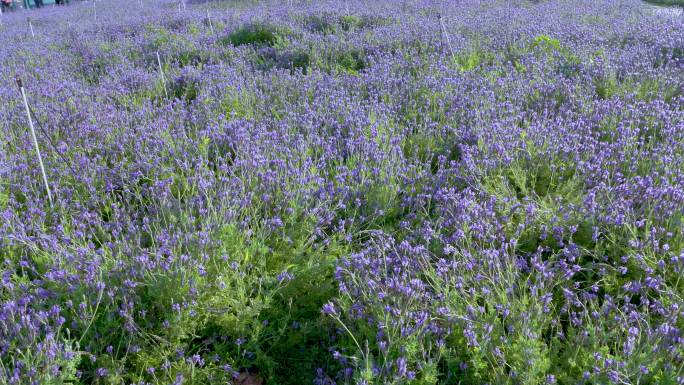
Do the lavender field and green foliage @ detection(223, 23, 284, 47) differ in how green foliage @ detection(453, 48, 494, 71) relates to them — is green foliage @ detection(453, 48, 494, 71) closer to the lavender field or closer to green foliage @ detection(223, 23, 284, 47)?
the lavender field

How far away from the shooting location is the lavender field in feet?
6.18

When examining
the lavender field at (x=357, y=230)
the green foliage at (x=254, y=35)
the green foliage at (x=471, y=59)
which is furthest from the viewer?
the green foliage at (x=254, y=35)

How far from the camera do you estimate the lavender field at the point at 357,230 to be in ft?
6.18

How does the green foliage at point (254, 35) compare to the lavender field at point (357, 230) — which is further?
the green foliage at point (254, 35)

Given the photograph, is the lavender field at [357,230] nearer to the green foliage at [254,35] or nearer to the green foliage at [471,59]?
the green foliage at [471,59]

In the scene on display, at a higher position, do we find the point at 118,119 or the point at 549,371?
the point at 118,119

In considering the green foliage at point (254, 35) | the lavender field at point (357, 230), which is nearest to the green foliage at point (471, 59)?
the lavender field at point (357, 230)

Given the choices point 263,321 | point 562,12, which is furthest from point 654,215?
point 562,12

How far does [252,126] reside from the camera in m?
3.69

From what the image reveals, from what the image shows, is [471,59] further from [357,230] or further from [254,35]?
[254,35]

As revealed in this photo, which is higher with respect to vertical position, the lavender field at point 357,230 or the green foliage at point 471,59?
the green foliage at point 471,59

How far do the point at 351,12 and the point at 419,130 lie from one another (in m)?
5.24

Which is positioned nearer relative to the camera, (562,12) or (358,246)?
(358,246)

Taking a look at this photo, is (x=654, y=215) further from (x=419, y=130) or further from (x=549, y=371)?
(x=419, y=130)
